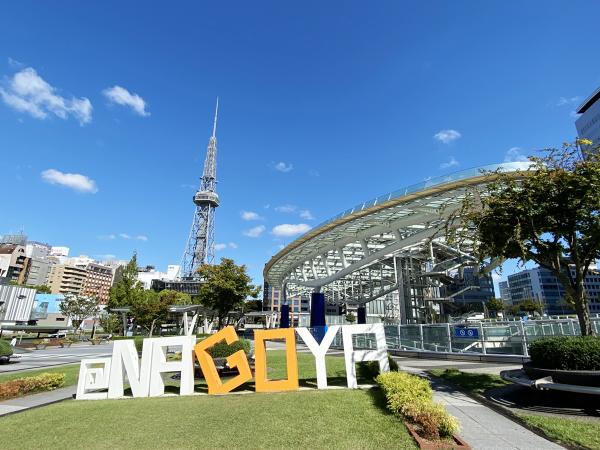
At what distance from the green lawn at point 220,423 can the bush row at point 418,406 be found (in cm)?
28

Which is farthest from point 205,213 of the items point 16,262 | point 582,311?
point 582,311

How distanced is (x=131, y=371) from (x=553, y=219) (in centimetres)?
1226

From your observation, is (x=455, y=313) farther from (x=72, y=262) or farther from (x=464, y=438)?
(x=72, y=262)

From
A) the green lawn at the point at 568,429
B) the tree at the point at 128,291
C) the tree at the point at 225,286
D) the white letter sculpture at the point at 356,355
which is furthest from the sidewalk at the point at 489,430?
the tree at the point at 128,291

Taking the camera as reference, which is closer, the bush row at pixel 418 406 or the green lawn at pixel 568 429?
the green lawn at pixel 568 429

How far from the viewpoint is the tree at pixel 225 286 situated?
39594mm

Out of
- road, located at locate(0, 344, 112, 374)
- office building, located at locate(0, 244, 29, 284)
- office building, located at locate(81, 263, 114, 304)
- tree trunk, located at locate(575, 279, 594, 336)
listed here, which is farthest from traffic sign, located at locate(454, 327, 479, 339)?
office building, located at locate(81, 263, 114, 304)

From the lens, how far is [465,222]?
37.0 ft

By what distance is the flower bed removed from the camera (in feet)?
18.7

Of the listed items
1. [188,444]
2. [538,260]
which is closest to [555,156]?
[538,260]

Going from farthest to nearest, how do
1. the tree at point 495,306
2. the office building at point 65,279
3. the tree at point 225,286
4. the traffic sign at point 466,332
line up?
the office building at point 65,279
the tree at point 495,306
the tree at point 225,286
the traffic sign at point 466,332

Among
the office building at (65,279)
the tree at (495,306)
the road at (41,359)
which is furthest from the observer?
the office building at (65,279)

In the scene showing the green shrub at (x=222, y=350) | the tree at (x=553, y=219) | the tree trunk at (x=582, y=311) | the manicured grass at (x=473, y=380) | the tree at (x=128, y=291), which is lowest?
the manicured grass at (x=473, y=380)

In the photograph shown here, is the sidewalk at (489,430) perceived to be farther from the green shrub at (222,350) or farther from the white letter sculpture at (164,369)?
the green shrub at (222,350)
